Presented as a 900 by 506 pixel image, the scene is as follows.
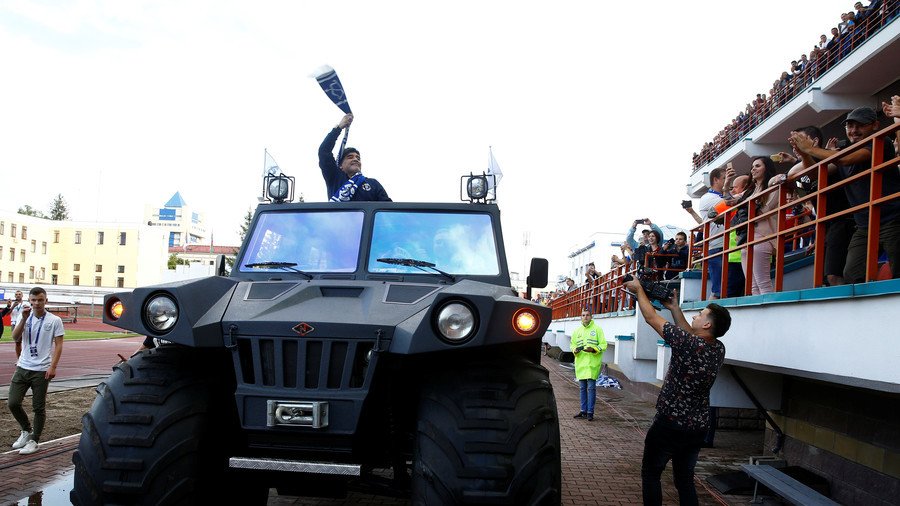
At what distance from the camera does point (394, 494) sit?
4.28 m

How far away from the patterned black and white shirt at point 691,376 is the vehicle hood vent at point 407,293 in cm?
192

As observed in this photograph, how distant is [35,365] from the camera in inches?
336

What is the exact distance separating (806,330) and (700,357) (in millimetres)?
1041

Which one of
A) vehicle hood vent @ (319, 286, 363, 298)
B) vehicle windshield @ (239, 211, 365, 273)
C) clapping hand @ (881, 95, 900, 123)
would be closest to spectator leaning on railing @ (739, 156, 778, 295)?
clapping hand @ (881, 95, 900, 123)

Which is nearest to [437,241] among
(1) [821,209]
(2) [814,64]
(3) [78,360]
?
(1) [821,209]

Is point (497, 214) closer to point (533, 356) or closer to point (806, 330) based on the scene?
point (533, 356)

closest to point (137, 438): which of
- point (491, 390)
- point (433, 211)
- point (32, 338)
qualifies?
point (491, 390)

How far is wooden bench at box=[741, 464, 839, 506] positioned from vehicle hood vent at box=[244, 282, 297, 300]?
4288 millimetres

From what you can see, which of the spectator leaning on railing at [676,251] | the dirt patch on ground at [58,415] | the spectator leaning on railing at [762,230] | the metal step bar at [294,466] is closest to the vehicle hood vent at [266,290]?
the metal step bar at [294,466]

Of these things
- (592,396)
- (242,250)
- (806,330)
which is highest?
(242,250)

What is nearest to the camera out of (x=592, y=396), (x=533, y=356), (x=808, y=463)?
(x=533, y=356)

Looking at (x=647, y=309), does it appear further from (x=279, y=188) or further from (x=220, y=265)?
(x=220, y=265)

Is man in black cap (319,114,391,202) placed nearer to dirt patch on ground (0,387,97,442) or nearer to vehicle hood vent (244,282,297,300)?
vehicle hood vent (244,282,297,300)

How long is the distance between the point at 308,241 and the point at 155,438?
6.45 ft
